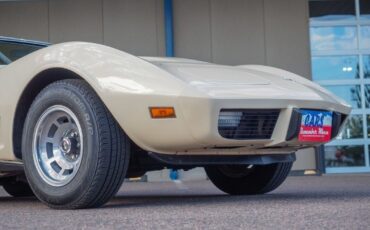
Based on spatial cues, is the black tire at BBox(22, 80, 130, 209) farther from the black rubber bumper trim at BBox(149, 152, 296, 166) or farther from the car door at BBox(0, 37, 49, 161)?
the car door at BBox(0, 37, 49, 161)

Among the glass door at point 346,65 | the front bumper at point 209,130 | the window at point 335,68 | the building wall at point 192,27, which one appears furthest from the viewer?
the window at point 335,68

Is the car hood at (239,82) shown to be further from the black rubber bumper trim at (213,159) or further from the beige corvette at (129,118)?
the black rubber bumper trim at (213,159)

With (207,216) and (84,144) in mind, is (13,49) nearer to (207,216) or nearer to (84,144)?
(84,144)

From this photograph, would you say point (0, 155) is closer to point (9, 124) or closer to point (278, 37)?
point (9, 124)

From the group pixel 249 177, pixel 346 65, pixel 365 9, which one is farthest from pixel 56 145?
pixel 365 9

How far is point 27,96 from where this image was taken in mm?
4438

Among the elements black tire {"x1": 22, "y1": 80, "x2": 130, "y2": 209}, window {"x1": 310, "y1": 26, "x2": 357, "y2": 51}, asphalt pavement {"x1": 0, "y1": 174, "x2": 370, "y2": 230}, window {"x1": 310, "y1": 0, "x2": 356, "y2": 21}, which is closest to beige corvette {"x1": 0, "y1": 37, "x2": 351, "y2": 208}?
black tire {"x1": 22, "y1": 80, "x2": 130, "y2": 209}

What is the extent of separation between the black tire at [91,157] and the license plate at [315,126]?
1.01 m

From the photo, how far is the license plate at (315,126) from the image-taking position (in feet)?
14.0

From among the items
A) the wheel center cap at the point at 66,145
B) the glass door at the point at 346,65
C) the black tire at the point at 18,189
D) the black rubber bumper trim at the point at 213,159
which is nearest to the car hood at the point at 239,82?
the black rubber bumper trim at the point at 213,159

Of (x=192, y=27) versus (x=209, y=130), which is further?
(x=192, y=27)

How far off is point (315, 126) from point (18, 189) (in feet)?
9.09

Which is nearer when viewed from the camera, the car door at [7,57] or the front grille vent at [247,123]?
the front grille vent at [247,123]

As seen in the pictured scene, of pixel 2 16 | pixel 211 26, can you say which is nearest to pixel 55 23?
pixel 2 16
